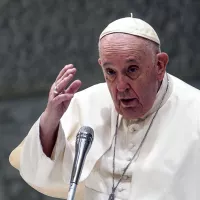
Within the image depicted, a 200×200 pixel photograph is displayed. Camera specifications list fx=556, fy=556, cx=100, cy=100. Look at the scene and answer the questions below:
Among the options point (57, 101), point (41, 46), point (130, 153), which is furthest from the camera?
point (41, 46)

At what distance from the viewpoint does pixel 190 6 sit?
2143mm

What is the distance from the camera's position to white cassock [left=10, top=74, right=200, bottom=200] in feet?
4.74

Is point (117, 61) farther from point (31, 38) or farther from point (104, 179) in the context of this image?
point (31, 38)

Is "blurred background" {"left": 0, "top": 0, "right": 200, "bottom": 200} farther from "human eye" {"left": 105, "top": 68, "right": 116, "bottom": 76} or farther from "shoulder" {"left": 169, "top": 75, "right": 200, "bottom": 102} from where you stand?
"human eye" {"left": 105, "top": 68, "right": 116, "bottom": 76}

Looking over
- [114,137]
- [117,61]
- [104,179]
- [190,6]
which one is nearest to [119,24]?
[117,61]

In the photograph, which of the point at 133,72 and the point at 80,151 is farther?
the point at 133,72

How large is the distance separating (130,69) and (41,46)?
869mm

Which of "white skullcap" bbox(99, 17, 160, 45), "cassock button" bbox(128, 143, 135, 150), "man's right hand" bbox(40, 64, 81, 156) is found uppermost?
"white skullcap" bbox(99, 17, 160, 45)

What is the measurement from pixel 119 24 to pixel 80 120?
0.34 metres

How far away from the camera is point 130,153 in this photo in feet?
5.12

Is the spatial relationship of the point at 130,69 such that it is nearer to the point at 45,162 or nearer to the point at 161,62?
the point at 161,62

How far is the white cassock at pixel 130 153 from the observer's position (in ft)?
4.74

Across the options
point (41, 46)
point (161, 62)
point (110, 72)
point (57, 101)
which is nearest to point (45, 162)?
point (57, 101)

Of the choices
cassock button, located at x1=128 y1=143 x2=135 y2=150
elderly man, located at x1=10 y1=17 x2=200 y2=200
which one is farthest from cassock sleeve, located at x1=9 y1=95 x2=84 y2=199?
cassock button, located at x1=128 y1=143 x2=135 y2=150
